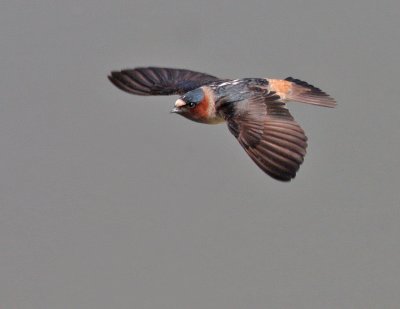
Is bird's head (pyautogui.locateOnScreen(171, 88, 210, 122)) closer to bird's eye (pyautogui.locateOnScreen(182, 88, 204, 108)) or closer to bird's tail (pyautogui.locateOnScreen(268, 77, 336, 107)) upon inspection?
bird's eye (pyautogui.locateOnScreen(182, 88, 204, 108))

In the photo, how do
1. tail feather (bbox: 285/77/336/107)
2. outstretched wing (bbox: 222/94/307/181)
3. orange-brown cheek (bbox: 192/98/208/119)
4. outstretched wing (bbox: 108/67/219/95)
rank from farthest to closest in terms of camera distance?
1. outstretched wing (bbox: 108/67/219/95)
2. tail feather (bbox: 285/77/336/107)
3. orange-brown cheek (bbox: 192/98/208/119)
4. outstretched wing (bbox: 222/94/307/181)

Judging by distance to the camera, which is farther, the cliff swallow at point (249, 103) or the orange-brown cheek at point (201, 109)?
the orange-brown cheek at point (201, 109)

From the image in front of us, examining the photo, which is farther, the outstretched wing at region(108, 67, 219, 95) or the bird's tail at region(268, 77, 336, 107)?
the outstretched wing at region(108, 67, 219, 95)

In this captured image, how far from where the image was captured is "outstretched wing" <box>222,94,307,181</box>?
144 inches

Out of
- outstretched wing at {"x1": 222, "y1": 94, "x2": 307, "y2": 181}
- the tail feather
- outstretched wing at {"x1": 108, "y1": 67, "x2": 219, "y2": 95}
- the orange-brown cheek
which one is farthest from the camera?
outstretched wing at {"x1": 108, "y1": 67, "x2": 219, "y2": 95}

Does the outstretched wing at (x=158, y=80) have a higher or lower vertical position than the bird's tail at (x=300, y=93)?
higher

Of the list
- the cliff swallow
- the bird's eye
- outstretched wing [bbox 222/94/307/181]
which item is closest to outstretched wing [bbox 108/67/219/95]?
the cliff swallow

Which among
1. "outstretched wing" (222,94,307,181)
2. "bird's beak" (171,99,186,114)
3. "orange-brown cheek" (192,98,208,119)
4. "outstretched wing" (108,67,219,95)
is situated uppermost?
"outstretched wing" (108,67,219,95)

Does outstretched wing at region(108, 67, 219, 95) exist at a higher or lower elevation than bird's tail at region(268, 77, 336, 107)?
higher

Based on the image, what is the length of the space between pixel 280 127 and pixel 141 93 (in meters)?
0.92

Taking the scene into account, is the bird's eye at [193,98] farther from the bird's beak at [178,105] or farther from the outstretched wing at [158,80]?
the outstretched wing at [158,80]

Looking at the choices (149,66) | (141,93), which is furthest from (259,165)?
(149,66)

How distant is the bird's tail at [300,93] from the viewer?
434cm

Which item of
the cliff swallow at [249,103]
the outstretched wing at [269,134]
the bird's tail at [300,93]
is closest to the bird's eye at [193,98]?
the cliff swallow at [249,103]
